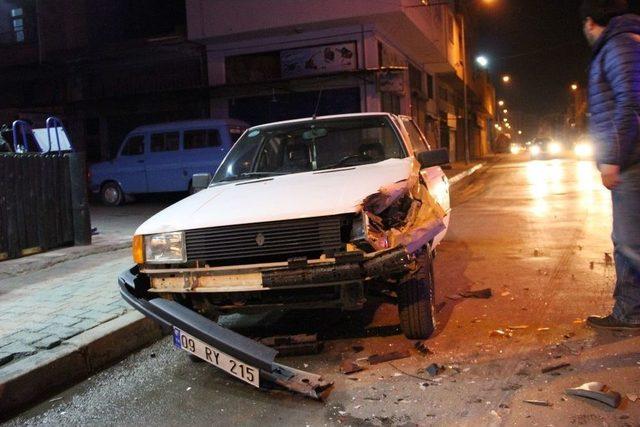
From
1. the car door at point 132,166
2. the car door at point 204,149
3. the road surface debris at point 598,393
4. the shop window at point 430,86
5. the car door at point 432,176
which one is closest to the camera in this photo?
the road surface debris at point 598,393

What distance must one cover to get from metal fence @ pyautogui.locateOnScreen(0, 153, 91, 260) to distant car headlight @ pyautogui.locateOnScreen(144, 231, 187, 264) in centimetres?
444

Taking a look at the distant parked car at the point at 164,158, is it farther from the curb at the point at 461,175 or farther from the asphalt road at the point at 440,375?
the asphalt road at the point at 440,375

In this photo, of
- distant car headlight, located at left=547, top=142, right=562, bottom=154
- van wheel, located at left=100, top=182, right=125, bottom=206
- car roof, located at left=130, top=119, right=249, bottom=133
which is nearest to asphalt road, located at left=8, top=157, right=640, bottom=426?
car roof, located at left=130, top=119, right=249, bottom=133

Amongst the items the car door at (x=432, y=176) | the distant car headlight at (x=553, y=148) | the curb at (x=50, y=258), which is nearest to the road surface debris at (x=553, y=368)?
the car door at (x=432, y=176)

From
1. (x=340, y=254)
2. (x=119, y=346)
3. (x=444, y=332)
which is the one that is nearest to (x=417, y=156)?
(x=444, y=332)

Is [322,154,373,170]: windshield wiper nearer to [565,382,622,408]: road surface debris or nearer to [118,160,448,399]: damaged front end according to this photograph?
[118,160,448,399]: damaged front end

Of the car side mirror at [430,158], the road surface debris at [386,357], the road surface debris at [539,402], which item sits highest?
the car side mirror at [430,158]

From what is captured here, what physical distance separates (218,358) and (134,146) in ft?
43.7

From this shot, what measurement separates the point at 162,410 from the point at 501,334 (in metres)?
2.40

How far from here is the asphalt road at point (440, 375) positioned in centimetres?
316

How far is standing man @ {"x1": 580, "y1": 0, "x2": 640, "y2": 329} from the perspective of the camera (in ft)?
12.2

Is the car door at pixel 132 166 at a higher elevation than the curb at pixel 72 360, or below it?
higher

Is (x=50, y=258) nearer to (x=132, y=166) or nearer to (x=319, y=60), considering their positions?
(x=132, y=166)

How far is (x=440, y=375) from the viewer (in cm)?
362
